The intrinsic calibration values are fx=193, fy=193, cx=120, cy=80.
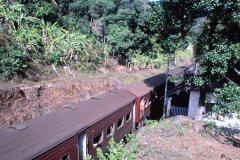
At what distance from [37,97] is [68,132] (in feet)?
19.4

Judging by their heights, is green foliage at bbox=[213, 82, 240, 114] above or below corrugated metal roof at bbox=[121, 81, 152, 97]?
above

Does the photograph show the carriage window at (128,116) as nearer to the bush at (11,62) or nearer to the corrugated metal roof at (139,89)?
the corrugated metal roof at (139,89)

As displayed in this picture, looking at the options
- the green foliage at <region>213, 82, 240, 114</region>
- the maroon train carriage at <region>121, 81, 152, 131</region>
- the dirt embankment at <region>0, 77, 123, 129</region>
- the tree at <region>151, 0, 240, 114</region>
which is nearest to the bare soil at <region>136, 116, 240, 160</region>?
the green foliage at <region>213, 82, 240, 114</region>

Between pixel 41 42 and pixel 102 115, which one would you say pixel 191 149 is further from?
pixel 41 42

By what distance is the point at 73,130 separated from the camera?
628 centimetres

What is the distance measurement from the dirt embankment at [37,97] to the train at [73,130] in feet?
10.2

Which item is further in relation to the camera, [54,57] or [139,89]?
[54,57]

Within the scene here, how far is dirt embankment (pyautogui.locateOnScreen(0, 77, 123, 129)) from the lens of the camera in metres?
9.15

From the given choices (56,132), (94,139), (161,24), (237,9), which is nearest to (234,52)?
(237,9)

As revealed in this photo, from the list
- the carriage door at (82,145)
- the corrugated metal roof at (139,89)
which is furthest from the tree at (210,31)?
the carriage door at (82,145)

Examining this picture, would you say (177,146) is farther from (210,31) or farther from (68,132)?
(210,31)

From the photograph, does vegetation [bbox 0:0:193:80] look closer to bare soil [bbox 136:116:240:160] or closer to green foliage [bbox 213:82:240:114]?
green foliage [bbox 213:82:240:114]

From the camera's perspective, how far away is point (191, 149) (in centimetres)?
746

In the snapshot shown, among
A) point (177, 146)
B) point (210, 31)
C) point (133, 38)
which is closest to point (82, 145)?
point (177, 146)
